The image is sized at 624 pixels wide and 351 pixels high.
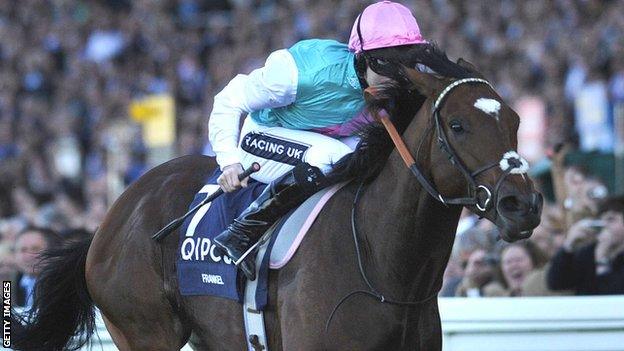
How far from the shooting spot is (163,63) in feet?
60.2

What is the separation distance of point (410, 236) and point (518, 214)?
23.3 inches

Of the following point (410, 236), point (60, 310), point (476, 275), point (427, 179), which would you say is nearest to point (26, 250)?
point (60, 310)

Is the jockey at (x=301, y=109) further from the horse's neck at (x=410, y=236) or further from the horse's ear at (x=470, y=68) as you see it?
the horse's neck at (x=410, y=236)

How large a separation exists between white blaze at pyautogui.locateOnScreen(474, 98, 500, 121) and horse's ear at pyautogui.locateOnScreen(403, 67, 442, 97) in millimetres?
205

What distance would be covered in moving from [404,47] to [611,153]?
20.7 feet

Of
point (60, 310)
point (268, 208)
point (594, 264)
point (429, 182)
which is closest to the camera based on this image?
point (429, 182)

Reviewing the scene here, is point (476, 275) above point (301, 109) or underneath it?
underneath

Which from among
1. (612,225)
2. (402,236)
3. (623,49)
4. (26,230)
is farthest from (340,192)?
(623,49)

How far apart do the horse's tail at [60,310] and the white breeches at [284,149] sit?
1117 millimetres

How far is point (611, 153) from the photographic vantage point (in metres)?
10.8

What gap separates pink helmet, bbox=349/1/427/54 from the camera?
4.86 m

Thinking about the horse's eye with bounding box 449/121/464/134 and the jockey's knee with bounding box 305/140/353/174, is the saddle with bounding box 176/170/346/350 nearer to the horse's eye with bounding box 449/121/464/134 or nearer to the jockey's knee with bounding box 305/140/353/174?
the jockey's knee with bounding box 305/140/353/174

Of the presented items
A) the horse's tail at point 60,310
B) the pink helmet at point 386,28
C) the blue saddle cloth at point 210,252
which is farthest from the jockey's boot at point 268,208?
the horse's tail at point 60,310

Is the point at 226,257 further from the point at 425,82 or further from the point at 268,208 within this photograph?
the point at 425,82
